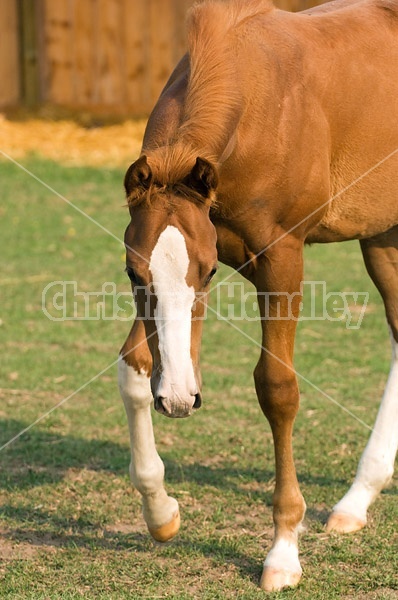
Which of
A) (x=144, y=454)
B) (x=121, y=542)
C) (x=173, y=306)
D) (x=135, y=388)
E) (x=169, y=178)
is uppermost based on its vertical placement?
(x=169, y=178)

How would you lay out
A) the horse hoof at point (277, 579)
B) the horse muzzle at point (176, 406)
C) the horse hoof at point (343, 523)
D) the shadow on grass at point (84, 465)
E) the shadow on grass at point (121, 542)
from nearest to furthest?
the horse muzzle at point (176, 406), the horse hoof at point (277, 579), the shadow on grass at point (121, 542), the horse hoof at point (343, 523), the shadow on grass at point (84, 465)

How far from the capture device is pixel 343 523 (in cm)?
435

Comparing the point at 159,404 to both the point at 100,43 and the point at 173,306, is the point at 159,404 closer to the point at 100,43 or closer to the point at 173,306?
the point at 173,306

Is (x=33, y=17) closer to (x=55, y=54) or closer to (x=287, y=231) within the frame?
(x=55, y=54)

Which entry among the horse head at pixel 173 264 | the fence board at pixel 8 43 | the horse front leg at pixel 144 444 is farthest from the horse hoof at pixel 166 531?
the fence board at pixel 8 43

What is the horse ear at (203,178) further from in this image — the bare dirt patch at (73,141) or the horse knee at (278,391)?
the bare dirt patch at (73,141)

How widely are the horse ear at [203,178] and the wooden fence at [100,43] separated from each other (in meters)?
11.4

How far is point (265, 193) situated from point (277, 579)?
1.43 m

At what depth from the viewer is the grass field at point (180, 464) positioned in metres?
3.92

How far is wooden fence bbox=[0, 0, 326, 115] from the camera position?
14508 millimetres

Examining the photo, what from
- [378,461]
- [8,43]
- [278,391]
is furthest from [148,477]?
[8,43]

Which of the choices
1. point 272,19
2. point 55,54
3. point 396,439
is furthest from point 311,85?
point 55,54

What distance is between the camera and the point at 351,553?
162 inches

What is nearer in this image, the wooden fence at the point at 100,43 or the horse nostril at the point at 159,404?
the horse nostril at the point at 159,404
